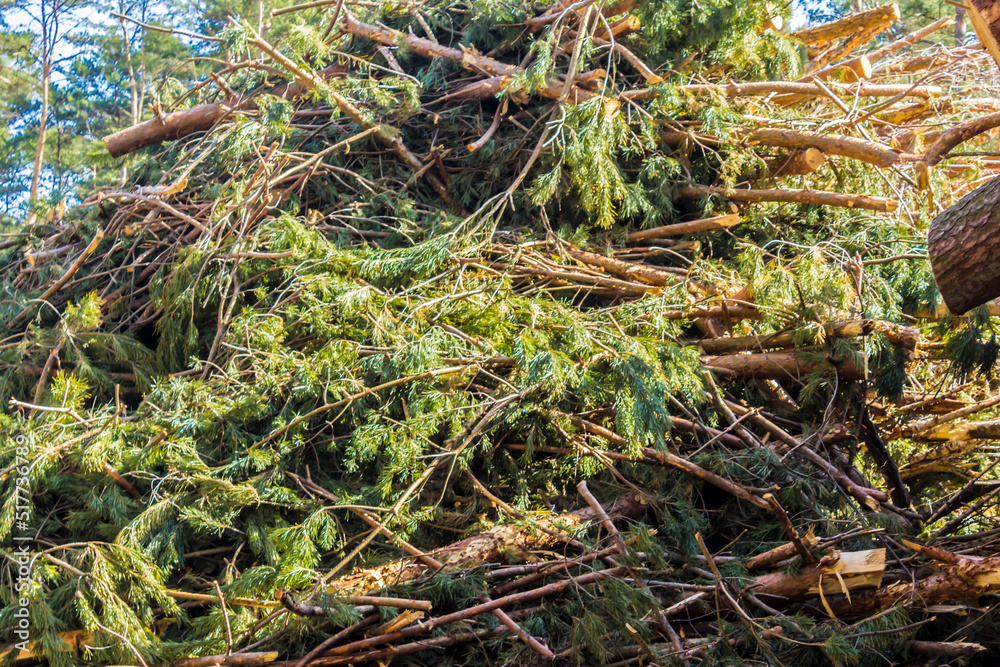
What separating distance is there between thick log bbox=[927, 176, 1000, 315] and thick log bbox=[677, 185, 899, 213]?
6.46 ft

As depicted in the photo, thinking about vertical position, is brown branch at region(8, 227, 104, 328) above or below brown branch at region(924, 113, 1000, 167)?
above

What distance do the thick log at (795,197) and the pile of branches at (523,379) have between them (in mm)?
33

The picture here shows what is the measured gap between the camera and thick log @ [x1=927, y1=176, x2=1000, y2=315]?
1.75 metres

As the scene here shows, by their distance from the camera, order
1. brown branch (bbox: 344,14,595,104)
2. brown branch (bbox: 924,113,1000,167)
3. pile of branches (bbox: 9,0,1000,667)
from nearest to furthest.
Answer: pile of branches (bbox: 9,0,1000,667) → brown branch (bbox: 924,113,1000,167) → brown branch (bbox: 344,14,595,104)

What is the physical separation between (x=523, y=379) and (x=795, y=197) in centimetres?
215

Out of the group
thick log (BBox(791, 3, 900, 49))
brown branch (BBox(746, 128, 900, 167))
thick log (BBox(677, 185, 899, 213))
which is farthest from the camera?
thick log (BBox(791, 3, 900, 49))

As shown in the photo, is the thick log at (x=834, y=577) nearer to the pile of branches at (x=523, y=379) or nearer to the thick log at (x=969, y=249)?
the pile of branches at (x=523, y=379)

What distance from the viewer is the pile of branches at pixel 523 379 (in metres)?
2.32

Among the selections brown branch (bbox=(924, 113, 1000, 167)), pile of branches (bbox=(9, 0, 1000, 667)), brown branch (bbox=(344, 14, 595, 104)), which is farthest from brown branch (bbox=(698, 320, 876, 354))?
brown branch (bbox=(344, 14, 595, 104))

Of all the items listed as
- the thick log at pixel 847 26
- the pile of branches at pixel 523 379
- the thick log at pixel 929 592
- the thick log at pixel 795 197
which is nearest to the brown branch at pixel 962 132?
the pile of branches at pixel 523 379

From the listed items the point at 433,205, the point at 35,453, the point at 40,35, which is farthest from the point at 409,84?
the point at 40,35

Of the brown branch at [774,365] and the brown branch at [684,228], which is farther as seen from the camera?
the brown branch at [684,228]

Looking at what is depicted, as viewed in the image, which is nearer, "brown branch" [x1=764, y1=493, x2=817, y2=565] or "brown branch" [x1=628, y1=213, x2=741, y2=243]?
"brown branch" [x1=764, y1=493, x2=817, y2=565]

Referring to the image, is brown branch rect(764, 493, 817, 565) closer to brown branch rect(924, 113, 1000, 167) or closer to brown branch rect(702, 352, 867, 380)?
brown branch rect(702, 352, 867, 380)
